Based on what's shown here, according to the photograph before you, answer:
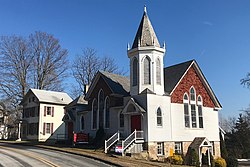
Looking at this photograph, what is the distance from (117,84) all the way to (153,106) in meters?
6.66

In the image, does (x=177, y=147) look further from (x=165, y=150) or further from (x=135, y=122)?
(x=135, y=122)

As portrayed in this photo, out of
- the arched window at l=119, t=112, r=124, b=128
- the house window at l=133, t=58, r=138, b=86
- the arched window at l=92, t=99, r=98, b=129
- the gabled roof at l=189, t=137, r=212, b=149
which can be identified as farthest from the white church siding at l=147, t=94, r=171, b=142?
the arched window at l=92, t=99, r=98, b=129

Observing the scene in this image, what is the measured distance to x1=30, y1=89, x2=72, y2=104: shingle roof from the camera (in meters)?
44.9

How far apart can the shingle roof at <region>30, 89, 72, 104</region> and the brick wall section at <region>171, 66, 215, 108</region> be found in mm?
25183

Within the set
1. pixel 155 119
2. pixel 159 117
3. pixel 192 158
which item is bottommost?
pixel 192 158

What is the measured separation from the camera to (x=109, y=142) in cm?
2470

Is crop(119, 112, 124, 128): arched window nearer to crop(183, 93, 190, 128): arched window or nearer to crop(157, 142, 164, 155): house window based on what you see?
crop(157, 142, 164, 155): house window

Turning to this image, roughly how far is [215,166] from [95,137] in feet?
41.1

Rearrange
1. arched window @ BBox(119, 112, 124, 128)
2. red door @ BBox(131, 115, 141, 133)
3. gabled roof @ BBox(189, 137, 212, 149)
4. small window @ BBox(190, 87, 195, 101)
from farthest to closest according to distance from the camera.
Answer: small window @ BBox(190, 87, 195, 101)
arched window @ BBox(119, 112, 124, 128)
gabled roof @ BBox(189, 137, 212, 149)
red door @ BBox(131, 115, 141, 133)

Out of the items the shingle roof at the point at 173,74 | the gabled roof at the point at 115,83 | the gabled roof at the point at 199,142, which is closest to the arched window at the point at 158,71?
the shingle roof at the point at 173,74

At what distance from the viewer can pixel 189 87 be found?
93.9ft

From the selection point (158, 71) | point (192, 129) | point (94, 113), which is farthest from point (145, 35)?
point (94, 113)

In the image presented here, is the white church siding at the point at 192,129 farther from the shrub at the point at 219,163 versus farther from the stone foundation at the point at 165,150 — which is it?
the shrub at the point at 219,163

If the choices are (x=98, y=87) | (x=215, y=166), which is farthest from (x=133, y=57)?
(x=215, y=166)
